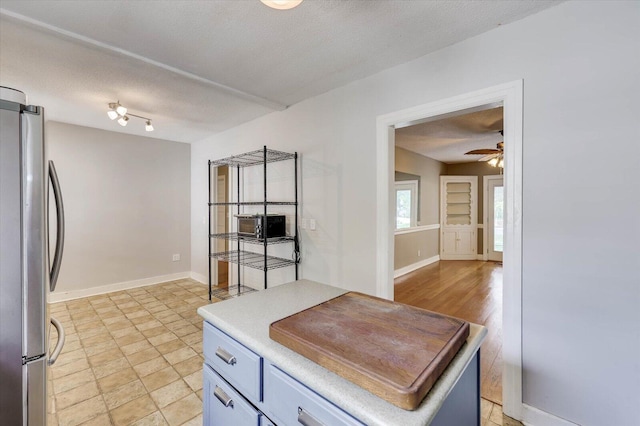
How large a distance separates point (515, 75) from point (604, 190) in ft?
Answer: 2.72

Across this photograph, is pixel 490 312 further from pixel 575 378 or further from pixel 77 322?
pixel 77 322

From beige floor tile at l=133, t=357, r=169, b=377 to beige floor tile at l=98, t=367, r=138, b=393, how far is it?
0.04m

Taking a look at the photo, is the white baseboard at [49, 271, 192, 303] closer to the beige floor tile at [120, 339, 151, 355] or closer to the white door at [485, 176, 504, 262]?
the beige floor tile at [120, 339, 151, 355]

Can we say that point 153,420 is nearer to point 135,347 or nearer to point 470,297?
point 135,347

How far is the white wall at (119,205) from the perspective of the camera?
3922mm

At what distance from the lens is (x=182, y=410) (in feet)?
6.09

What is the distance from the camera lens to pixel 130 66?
228cm

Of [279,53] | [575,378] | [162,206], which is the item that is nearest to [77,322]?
[162,206]

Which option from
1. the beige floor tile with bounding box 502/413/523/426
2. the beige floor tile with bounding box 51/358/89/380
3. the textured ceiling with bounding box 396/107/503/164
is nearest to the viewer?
the beige floor tile with bounding box 502/413/523/426

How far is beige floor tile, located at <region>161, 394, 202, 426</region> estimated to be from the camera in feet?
5.83

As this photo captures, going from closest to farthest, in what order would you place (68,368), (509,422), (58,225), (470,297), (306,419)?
1. (306,419)
2. (58,225)
3. (509,422)
4. (68,368)
5. (470,297)

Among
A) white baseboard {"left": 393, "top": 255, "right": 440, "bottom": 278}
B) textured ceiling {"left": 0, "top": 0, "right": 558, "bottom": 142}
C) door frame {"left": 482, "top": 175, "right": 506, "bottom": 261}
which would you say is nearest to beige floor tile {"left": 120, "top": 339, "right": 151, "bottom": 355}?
textured ceiling {"left": 0, "top": 0, "right": 558, "bottom": 142}

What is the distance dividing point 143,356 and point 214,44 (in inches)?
105

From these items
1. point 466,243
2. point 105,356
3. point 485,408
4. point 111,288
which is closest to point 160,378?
point 105,356
